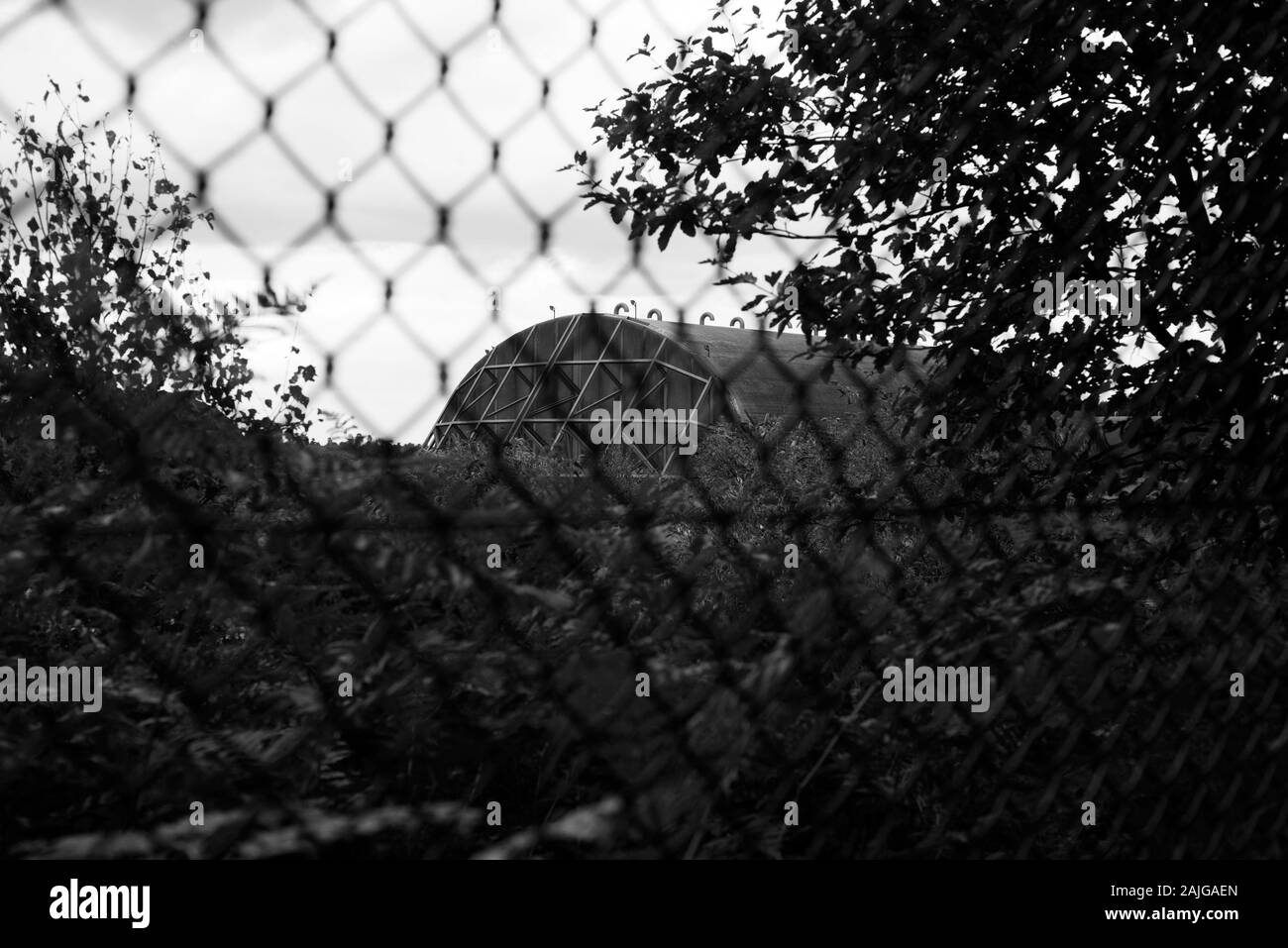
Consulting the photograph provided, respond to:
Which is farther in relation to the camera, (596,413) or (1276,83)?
(1276,83)

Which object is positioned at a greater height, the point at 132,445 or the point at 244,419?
the point at 244,419

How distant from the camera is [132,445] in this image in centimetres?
120

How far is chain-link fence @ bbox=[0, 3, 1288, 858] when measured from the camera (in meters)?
1.29

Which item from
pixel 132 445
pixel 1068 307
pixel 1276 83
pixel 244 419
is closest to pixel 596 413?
pixel 132 445

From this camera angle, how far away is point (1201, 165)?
2553 millimetres

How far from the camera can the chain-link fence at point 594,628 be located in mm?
1289

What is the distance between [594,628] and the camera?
1441 millimetres

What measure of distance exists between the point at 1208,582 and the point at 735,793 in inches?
40.7

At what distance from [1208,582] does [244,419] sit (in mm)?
1638
